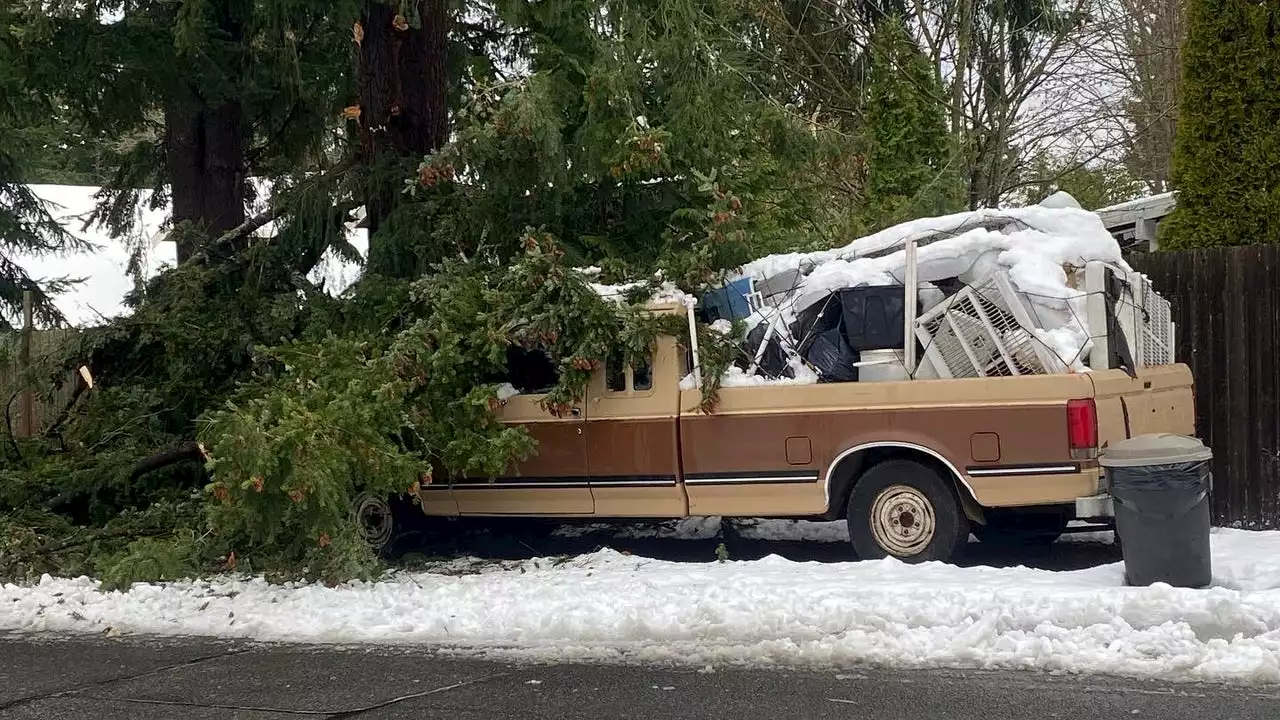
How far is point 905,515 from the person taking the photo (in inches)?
312

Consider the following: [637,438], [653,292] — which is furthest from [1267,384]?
[637,438]

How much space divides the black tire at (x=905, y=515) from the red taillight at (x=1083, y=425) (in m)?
0.91

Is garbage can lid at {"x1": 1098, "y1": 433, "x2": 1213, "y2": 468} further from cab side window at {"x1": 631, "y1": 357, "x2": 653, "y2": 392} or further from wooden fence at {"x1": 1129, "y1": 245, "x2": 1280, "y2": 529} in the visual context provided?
cab side window at {"x1": 631, "y1": 357, "x2": 653, "y2": 392}

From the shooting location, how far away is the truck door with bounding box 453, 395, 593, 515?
341 inches

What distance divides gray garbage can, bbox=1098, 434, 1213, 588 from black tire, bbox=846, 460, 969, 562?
1.26 metres

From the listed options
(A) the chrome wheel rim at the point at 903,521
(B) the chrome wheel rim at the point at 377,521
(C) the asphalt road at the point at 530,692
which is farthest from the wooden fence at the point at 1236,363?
(B) the chrome wheel rim at the point at 377,521

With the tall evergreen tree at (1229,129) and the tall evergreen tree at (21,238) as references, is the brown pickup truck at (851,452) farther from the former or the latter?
the tall evergreen tree at (21,238)

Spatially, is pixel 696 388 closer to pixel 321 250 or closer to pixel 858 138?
pixel 321 250

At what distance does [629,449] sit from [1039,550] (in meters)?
3.24

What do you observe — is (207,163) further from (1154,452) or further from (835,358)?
(1154,452)

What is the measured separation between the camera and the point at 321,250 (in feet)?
38.9

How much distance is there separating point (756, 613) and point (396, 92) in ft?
23.6

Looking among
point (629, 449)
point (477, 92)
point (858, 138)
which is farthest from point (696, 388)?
point (858, 138)

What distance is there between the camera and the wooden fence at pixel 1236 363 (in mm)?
9023
